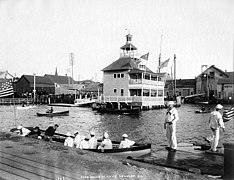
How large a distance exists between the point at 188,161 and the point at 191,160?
19 centimetres

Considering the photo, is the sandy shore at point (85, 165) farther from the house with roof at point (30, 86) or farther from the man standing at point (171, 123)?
the house with roof at point (30, 86)

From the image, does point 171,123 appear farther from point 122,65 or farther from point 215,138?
point 122,65

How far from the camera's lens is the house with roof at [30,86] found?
84.4 m

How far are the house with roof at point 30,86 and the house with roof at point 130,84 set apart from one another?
133ft

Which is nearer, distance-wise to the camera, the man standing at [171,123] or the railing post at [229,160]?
the railing post at [229,160]

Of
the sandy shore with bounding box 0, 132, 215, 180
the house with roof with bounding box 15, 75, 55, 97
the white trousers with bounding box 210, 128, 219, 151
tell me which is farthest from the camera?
the house with roof with bounding box 15, 75, 55, 97

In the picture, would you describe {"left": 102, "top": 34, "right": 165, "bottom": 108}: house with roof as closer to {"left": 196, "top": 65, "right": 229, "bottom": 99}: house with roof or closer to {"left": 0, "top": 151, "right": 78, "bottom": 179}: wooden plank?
{"left": 196, "top": 65, "right": 229, "bottom": 99}: house with roof

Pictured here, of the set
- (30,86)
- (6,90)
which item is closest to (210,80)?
(30,86)

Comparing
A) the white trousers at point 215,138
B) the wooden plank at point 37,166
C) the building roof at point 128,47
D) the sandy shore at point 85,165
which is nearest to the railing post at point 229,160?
the sandy shore at point 85,165

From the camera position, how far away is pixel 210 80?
78.3 metres

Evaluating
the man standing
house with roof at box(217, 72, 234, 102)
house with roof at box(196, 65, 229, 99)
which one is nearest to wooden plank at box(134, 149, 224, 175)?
the man standing

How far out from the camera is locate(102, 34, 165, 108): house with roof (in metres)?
49.1

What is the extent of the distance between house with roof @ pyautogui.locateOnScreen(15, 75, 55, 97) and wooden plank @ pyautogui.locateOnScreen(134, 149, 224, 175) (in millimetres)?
79712

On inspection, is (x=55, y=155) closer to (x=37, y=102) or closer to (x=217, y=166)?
(x=217, y=166)
